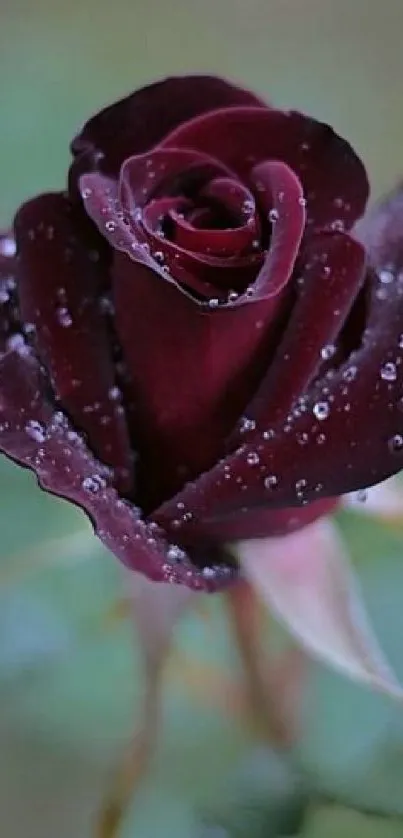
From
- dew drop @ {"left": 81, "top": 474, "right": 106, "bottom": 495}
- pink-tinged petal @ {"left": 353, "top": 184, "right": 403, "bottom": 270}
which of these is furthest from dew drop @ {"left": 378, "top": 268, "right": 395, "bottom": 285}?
dew drop @ {"left": 81, "top": 474, "right": 106, "bottom": 495}

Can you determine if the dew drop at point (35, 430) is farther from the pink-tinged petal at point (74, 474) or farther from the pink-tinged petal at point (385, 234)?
the pink-tinged petal at point (385, 234)

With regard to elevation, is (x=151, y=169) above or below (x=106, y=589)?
above

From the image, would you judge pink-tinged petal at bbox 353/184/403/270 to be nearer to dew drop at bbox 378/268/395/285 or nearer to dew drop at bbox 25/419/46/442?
dew drop at bbox 378/268/395/285

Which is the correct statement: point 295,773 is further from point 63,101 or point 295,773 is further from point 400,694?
point 63,101

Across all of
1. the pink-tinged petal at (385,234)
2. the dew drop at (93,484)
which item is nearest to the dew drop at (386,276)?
the pink-tinged petal at (385,234)

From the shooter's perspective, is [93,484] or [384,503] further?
[384,503]

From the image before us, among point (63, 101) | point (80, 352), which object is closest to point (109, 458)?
point (80, 352)

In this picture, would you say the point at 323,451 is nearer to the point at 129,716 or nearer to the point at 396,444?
the point at 396,444

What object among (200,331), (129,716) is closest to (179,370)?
(200,331)
